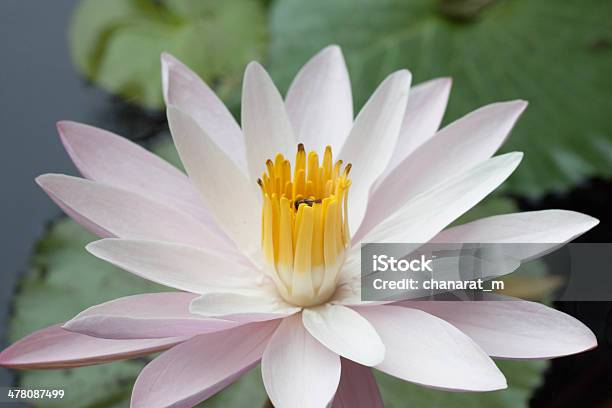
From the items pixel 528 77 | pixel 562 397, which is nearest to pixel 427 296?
pixel 562 397

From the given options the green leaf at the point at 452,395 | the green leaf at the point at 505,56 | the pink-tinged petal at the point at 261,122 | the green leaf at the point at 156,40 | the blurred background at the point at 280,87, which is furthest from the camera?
the green leaf at the point at 156,40

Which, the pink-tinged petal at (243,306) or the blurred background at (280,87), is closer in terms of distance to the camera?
the pink-tinged petal at (243,306)

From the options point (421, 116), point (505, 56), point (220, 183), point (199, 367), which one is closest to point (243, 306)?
point (199, 367)

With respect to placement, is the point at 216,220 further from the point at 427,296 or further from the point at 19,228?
the point at 19,228

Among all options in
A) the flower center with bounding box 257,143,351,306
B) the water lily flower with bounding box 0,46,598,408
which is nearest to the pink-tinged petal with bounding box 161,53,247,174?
the water lily flower with bounding box 0,46,598,408

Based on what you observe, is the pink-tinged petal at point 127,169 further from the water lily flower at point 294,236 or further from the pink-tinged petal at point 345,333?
the pink-tinged petal at point 345,333

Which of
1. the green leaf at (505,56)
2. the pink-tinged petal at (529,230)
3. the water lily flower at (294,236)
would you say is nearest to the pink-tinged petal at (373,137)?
the water lily flower at (294,236)

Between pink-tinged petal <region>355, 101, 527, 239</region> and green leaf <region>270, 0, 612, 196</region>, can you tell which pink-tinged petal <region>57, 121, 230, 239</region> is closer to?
pink-tinged petal <region>355, 101, 527, 239</region>
